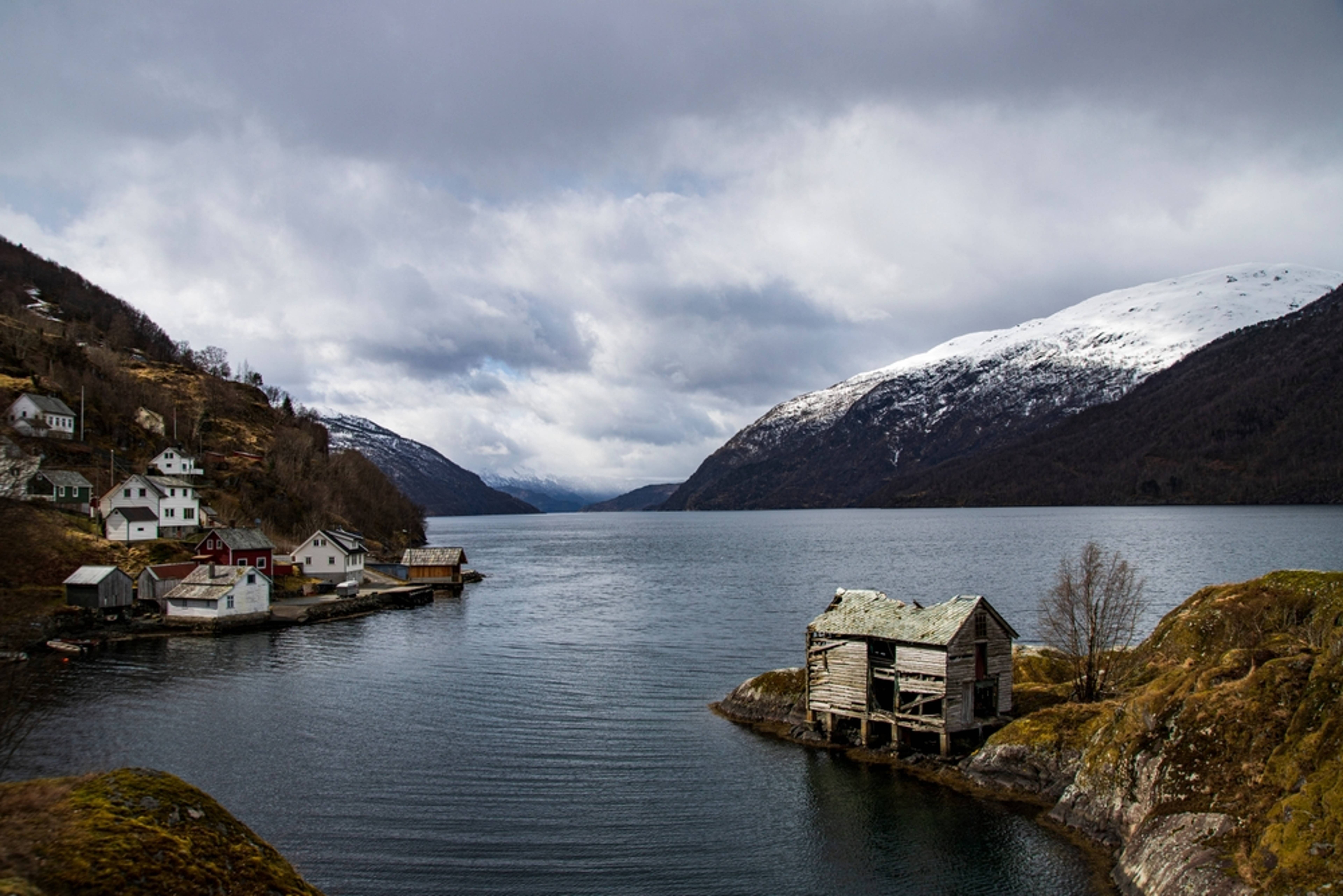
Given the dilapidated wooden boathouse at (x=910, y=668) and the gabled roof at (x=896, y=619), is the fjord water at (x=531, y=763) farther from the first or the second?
the gabled roof at (x=896, y=619)

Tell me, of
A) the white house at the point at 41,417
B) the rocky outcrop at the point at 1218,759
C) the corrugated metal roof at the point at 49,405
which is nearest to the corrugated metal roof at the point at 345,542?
the white house at the point at 41,417

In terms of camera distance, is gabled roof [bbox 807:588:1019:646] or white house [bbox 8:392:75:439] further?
white house [bbox 8:392:75:439]

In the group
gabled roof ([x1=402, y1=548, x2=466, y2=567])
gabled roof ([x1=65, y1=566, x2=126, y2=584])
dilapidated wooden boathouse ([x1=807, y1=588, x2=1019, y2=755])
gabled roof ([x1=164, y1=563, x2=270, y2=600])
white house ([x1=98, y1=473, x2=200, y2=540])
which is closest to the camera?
dilapidated wooden boathouse ([x1=807, y1=588, x2=1019, y2=755])

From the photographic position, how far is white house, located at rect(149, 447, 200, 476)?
128125mm

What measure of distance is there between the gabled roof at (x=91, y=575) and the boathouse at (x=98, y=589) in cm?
2

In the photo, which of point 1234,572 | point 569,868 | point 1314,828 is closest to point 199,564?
point 569,868

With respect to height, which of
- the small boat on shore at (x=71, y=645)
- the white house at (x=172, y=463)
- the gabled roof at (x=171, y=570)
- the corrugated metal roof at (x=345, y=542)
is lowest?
the small boat on shore at (x=71, y=645)

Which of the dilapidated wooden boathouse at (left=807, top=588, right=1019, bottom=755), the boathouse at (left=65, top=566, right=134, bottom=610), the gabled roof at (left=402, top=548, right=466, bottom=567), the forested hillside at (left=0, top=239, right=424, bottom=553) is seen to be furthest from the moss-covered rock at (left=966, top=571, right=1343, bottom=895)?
the forested hillside at (left=0, top=239, right=424, bottom=553)

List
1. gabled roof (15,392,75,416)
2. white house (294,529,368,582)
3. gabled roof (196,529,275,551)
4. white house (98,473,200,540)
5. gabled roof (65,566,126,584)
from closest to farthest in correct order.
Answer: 1. gabled roof (65,566,126,584)
2. gabled roof (196,529,275,551)
3. white house (98,473,200,540)
4. white house (294,529,368,582)
5. gabled roof (15,392,75,416)

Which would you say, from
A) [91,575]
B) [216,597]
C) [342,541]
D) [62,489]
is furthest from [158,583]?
[62,489]

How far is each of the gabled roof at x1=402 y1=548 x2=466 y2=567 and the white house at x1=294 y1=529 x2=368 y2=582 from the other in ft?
39.6

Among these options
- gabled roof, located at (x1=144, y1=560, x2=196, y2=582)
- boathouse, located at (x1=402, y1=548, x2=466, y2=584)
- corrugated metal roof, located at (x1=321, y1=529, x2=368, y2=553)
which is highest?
corrugated metal roof, located at (x1=321, y1=529, x2=368, y2=553)

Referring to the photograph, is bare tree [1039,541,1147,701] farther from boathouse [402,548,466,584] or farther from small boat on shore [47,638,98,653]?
boathouse [402,548,466,584]

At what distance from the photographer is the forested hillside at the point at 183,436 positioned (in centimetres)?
13200
